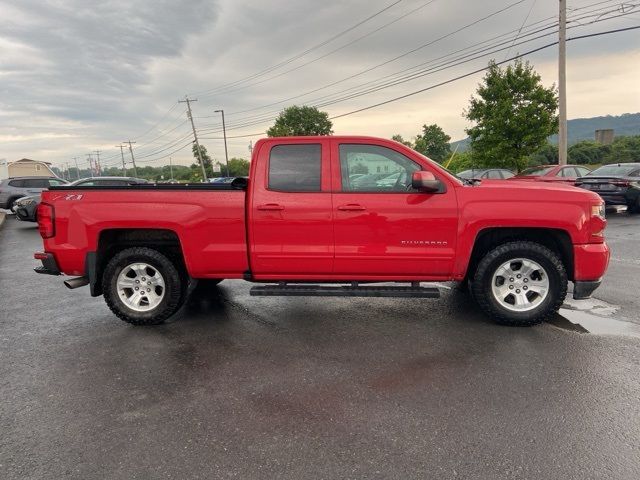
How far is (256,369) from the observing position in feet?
11.6

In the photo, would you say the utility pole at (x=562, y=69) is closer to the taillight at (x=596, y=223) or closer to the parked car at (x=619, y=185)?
the parked car at (x=619, y=185)

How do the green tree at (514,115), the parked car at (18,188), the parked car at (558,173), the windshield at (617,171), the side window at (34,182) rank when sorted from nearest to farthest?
the windshield at (617,171), the parked car at (558,173), the parked car at (18,188), the side window at (34,182), the green tree at (514,115)

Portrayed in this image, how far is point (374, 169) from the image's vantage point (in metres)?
4.39

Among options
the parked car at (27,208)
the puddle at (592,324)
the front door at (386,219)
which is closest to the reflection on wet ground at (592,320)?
the puddle at (592,324)

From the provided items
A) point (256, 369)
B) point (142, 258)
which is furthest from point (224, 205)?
point (256, 369)

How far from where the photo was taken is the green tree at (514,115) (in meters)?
23.8

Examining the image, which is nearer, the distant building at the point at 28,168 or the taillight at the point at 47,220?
the taillight at the point at 47,220

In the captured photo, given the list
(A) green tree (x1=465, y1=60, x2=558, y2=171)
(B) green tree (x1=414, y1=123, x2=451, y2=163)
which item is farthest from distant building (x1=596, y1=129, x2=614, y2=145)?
(A) green tree (x1=465, y1=60, x2=558, y2=171)

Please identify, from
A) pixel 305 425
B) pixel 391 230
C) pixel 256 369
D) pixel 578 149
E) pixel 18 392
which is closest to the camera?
pixel 305 425

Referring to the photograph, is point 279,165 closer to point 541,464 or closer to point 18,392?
point 18,392

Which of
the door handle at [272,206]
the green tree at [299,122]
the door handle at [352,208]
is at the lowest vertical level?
the door handle at [352,208]

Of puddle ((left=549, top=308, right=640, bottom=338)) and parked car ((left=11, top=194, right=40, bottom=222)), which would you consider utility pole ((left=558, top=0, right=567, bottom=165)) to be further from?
parked car ((left=11, top=194, right=40, bottom=222))

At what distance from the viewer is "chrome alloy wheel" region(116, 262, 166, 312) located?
4602 mm

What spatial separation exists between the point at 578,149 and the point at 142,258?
2559 inches
